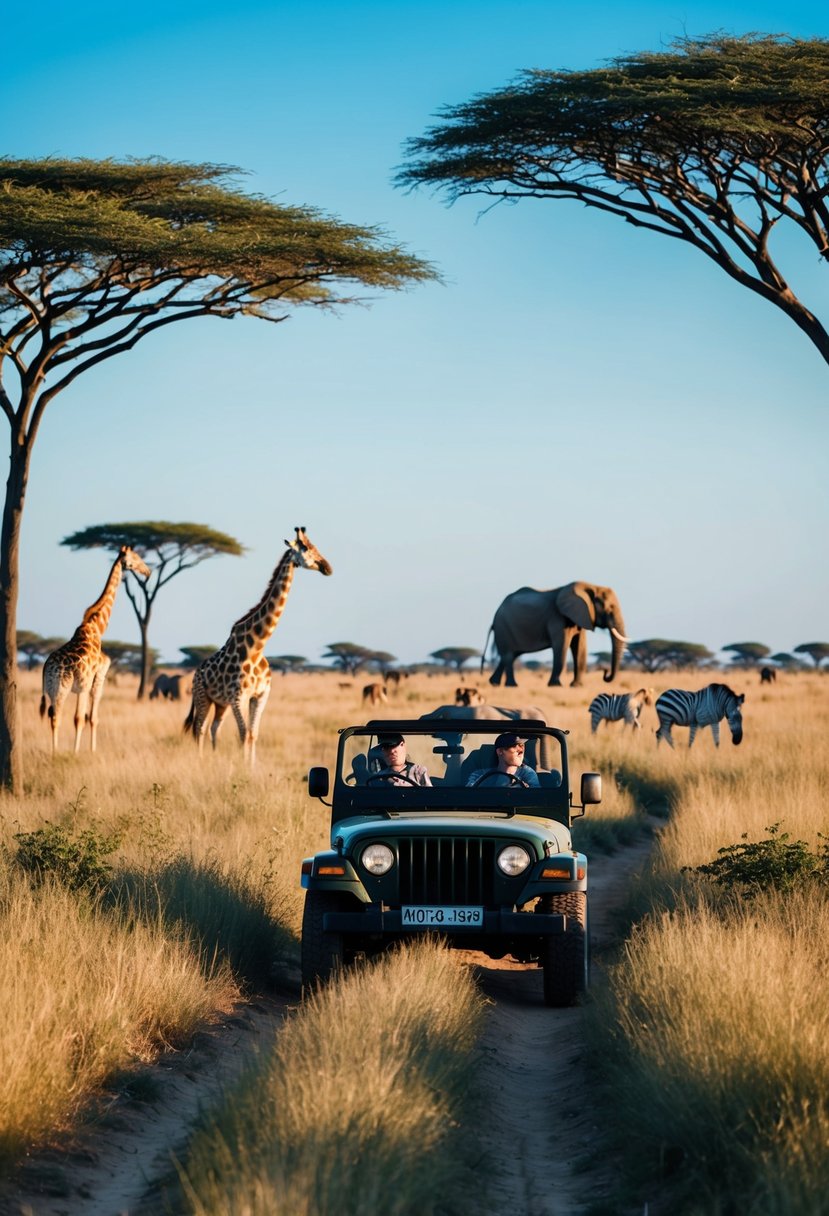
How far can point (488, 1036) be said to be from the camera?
884 centimetres

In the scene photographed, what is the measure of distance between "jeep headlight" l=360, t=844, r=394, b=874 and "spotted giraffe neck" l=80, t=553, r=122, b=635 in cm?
1581

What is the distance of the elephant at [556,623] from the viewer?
151 ft

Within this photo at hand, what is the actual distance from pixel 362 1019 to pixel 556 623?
135 ft

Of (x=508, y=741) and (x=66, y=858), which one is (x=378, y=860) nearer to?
(x=508, y=741)

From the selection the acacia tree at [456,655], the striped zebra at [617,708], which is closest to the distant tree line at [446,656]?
the acacia tree at [456,655]

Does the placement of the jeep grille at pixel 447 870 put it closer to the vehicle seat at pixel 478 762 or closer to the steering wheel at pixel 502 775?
the steering wheel at pixel 502 775

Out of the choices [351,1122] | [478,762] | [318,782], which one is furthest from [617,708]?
[351,1122]

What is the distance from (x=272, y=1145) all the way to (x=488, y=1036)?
3636mm

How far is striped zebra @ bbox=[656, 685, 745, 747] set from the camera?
26.7 m

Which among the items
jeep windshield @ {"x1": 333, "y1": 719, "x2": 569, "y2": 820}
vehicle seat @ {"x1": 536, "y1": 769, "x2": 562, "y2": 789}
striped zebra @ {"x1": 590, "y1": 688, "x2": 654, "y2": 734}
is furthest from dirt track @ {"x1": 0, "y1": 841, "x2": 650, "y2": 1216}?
striped zebra @ {"x1": 590, "y1": 688, "x2": 654, "y2": 734}

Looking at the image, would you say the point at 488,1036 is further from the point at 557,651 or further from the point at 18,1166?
the point at 557,651

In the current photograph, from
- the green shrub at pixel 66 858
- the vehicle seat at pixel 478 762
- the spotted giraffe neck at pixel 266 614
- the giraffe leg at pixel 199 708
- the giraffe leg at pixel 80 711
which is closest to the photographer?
the vehicle seat at pixel 478 762

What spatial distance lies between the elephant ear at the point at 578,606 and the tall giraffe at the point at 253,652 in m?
24.5

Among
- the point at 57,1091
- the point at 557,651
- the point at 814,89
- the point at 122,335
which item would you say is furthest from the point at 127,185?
the point at 557,651
